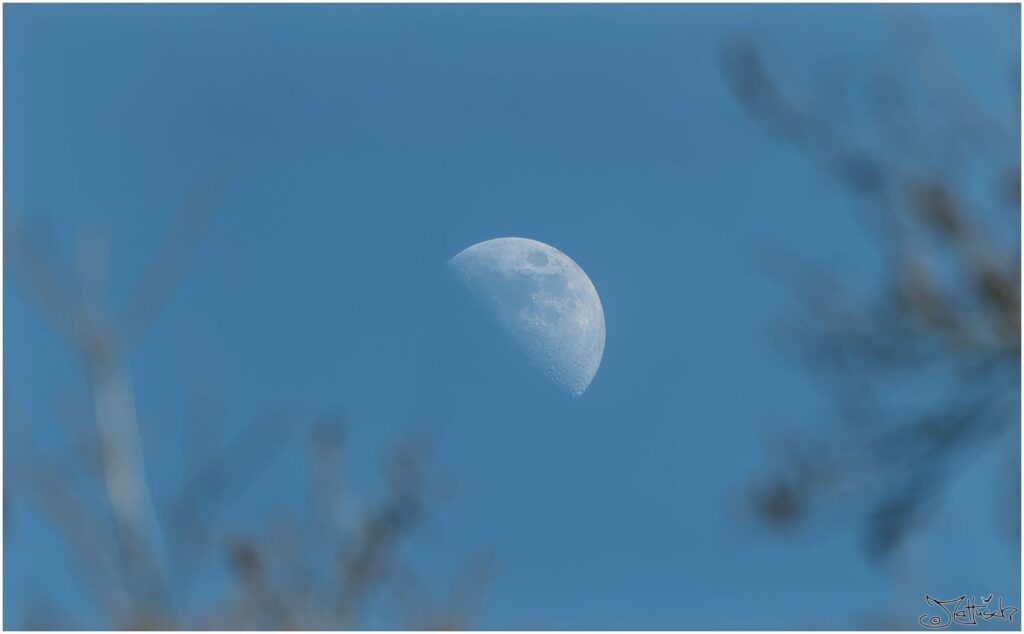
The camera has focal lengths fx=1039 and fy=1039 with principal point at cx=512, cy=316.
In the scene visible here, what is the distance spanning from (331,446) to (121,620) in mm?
985

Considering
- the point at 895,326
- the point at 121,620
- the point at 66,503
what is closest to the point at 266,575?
the point at 121,620

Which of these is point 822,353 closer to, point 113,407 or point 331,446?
point 331,446

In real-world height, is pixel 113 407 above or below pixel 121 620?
above

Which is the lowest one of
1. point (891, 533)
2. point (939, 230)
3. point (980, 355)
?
point (891, 533)

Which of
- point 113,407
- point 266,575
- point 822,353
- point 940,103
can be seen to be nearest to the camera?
point 113,407

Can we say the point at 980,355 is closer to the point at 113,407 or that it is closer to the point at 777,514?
the point at 777,514

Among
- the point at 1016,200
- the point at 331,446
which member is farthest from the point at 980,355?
the point at 331,446

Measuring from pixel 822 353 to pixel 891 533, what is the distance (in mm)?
559

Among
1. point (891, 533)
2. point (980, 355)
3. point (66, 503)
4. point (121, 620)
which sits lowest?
point (121, 620)

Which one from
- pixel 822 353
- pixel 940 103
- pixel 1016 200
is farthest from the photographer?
pixel 822 353

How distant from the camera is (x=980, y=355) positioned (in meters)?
2.89

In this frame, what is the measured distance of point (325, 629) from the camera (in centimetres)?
367

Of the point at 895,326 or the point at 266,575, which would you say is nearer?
the point at 895,326

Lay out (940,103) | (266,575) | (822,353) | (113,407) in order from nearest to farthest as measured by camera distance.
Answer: (113,407) → (940,103) → (822,353) → (266,575)
